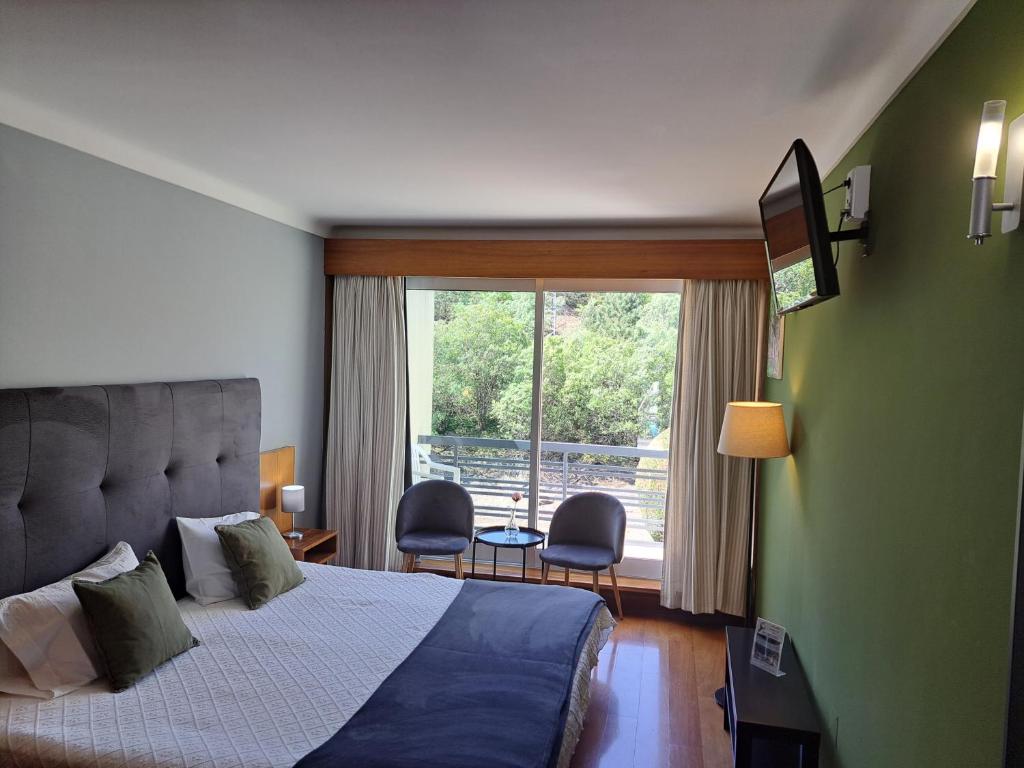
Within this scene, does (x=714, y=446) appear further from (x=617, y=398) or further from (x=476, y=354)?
(x=476, y=354)

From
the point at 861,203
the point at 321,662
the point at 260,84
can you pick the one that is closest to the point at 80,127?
the point at 260,84

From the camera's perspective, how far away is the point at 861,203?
2189 mm

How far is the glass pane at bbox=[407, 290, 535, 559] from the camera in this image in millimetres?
5156

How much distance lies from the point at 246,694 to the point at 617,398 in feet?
10.7

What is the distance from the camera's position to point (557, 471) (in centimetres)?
521

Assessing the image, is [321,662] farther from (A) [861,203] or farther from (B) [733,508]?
(B) [733,508]

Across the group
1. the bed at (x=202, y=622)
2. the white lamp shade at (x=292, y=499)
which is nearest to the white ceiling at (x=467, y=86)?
the bed at (x=202, y=622)

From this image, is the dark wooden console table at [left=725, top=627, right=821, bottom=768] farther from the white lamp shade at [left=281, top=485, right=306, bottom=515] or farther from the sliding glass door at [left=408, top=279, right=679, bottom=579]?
the white lamp shade at [left=281, top=485, right=306, bottom=515]

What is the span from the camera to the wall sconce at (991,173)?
4.03 ft

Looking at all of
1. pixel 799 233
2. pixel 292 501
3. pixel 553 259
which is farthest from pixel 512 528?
pixel 799 233

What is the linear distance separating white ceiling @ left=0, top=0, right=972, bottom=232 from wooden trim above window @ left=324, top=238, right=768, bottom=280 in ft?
2.81

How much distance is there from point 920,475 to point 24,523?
2977 millimetres

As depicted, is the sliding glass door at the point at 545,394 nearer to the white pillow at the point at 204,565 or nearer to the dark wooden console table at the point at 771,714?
the dark wooden console table at the point at 771,714

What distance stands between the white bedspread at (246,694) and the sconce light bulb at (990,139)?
7.18 ft
